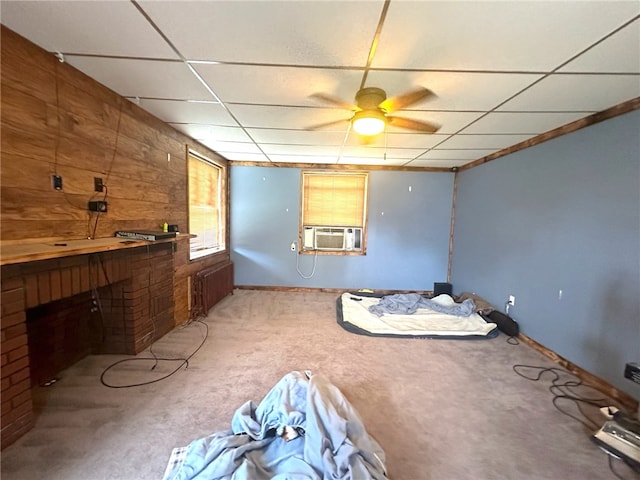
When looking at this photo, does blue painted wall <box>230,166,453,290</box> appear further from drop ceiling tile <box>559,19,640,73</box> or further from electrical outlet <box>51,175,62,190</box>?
drop ceiling tile <box>559,19,640,73</box>

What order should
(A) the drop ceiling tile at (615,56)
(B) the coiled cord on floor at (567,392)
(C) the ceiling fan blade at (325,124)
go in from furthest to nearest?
(C) the ceiling fan blade at (325,124) < (B) the coiled cord on floor at (567,392) < (A) the drop ceiling tile at (615,56)

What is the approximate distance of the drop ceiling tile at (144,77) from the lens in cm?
175

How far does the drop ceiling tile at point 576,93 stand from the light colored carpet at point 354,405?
2.43 meters

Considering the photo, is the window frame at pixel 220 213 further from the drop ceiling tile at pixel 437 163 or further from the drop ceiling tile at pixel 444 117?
the drop ceiling tile at pixel 437 163

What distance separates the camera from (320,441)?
1310 mm

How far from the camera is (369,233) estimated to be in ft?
16.3

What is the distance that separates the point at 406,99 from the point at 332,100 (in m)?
0.56

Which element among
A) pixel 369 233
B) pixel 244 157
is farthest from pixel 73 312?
pixel 369 233

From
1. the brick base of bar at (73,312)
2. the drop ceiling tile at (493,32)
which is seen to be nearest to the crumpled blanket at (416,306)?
the brick base of bar at (73,312)

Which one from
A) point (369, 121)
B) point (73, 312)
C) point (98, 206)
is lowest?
point (73, 312)

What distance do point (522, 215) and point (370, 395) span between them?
2866 mm

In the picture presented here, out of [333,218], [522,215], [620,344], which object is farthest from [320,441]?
[333,218]

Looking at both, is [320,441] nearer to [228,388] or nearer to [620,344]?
[228,388]

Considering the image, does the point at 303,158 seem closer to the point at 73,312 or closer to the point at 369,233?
the point at 369,233
